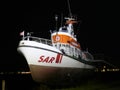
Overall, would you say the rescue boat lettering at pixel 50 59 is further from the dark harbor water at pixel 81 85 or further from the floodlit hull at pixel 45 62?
the dark harbor water at pixel 81 85

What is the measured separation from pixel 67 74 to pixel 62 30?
5688mm

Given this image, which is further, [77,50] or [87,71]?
[87,71]

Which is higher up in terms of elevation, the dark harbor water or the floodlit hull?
the floodlit hull

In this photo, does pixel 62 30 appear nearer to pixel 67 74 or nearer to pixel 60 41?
pixel 60 41

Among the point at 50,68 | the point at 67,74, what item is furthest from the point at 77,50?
the point at 50,68

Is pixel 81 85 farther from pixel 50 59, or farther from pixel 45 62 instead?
pixel 45 62

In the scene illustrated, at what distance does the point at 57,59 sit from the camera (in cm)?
2648

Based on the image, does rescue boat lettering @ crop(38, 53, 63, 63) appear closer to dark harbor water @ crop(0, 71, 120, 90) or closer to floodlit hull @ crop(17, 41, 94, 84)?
floodlit hull @ crop(17, 41, 94, 84)

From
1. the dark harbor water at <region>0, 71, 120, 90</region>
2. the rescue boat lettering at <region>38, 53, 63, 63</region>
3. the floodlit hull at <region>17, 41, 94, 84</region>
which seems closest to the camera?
the dark harbor water at <region>0, 71, 120, 90</region>

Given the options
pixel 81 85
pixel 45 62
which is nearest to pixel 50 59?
pixel 45 62

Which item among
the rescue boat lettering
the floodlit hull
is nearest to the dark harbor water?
the floodlit hull

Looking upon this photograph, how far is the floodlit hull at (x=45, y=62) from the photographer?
25.2 metres

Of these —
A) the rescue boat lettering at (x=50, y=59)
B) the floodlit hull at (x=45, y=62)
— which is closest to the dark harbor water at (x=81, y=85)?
the floodlit hull at (x=45, y=62)

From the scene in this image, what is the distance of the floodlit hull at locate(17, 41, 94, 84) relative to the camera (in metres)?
25.2
